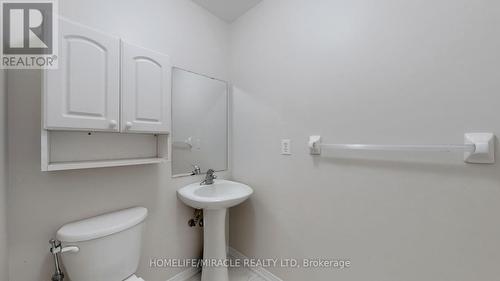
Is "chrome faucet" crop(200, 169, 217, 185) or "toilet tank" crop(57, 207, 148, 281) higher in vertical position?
"chrome faucet" crop(200, 169, 217, 185)

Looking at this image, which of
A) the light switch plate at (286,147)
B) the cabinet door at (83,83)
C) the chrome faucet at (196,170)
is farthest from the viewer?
the chrome faucet at (196,170)

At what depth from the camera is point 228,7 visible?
5.57 ft

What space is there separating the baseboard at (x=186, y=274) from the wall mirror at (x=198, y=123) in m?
0.79

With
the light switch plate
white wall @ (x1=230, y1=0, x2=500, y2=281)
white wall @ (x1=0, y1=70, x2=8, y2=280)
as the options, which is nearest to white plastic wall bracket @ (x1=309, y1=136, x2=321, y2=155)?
white wall @ (x1=230, y1=0, x2=500, y2=281)

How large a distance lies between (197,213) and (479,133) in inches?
68.3

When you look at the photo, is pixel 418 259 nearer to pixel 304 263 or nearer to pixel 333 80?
pixel 304 263

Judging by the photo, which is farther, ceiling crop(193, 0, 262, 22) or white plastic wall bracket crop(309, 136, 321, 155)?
ceiling crop(193, 0, 262, 22)

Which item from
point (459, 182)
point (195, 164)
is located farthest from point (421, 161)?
point (195, 164)

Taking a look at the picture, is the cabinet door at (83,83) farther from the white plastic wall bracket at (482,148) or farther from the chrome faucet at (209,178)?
the white plastic wall bracket at (482,148)

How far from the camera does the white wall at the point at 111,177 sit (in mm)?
957

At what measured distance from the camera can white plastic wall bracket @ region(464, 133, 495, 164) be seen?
799 mm

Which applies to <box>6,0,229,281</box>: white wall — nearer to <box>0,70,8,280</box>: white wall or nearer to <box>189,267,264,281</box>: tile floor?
<box>0,70,8,280</box>: white wall

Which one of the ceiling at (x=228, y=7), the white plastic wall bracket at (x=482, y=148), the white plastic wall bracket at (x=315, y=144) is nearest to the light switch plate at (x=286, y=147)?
the white plastic wall bracket at (x=315, y=144)

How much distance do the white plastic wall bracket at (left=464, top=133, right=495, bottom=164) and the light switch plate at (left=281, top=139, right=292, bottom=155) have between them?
874 mm
